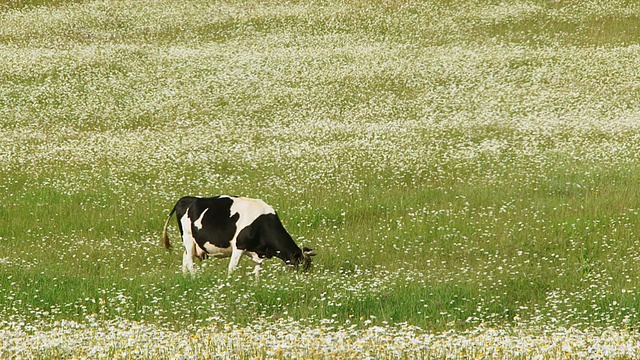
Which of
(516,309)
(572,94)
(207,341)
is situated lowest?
(572,94)

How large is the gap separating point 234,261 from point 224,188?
281 inches

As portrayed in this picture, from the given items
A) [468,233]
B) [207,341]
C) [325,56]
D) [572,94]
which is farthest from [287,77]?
[207,341]

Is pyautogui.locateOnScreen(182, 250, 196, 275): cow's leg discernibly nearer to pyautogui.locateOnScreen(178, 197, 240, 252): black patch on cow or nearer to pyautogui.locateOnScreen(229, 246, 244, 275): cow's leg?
pyautogui.locateOnScreen(178, 197, 240, 252): black patch on cow

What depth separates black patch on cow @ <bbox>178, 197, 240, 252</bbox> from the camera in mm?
14461

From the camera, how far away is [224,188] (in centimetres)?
2116

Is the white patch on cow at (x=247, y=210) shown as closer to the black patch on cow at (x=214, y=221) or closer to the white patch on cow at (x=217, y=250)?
the black patch on cow at (x=214, y=221)

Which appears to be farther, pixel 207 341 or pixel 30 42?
pixel 30 42

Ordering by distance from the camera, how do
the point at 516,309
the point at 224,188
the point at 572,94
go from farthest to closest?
1. the point at 572,94
2. the point at 224,188
3. the point at 516,309

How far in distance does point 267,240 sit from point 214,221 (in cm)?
103

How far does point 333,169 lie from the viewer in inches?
884

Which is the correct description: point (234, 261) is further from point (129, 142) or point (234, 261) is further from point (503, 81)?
point (503, 81)

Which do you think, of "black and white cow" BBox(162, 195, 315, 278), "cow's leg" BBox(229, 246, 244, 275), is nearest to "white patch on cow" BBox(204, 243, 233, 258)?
"black and white cow" BBox(162, 195, 315, 278)

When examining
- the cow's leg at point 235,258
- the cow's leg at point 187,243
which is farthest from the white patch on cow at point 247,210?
the cow's leg at point 187,243

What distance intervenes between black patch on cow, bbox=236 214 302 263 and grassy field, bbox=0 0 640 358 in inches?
18.2
